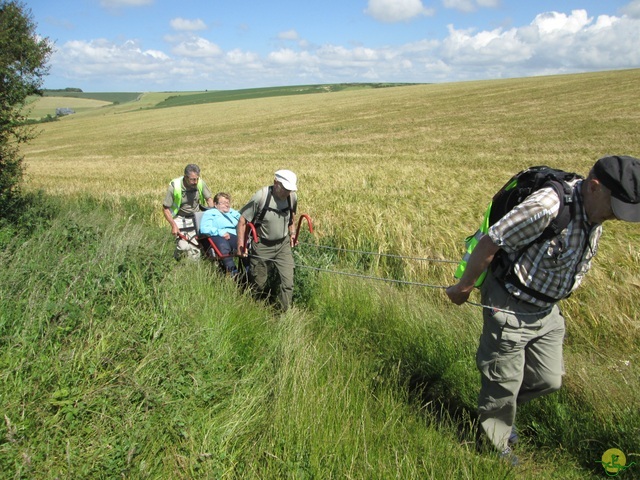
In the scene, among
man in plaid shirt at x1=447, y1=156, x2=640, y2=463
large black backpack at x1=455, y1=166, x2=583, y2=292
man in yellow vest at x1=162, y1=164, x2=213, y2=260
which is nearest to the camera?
man in plaid shirt at x1=447, y1=156, x2=640, y2=463

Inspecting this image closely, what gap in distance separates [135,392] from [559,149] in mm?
18297

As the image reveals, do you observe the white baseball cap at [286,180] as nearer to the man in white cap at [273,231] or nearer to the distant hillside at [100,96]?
the man in white cap at [273,231]

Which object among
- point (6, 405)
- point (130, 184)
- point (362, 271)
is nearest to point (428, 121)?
point (130, 184)

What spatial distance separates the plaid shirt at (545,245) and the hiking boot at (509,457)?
1.03m

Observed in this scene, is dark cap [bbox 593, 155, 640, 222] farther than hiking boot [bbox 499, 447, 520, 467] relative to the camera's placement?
No

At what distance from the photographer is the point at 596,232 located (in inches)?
105

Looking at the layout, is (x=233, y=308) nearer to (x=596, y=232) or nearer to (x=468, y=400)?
(x=468, y=400)

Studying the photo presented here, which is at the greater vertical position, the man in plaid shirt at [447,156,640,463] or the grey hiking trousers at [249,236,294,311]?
the man in plaid shirt at [447,156,640,463]

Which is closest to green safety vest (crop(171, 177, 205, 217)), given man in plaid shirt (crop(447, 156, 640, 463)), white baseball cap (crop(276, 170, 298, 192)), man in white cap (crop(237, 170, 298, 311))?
man in white cap (crop(237, 170, 298, 311))

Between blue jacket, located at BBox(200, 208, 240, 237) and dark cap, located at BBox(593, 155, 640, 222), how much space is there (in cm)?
524

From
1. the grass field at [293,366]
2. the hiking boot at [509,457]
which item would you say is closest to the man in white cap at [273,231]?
the grass field at [293,366]

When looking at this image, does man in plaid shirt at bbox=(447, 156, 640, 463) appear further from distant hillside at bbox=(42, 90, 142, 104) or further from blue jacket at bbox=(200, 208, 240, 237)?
distant hillside at bbox=(42, 90, 142, 104)

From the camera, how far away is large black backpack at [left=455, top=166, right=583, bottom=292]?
8.41 feet

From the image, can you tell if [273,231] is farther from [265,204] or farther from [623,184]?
[623,184]
